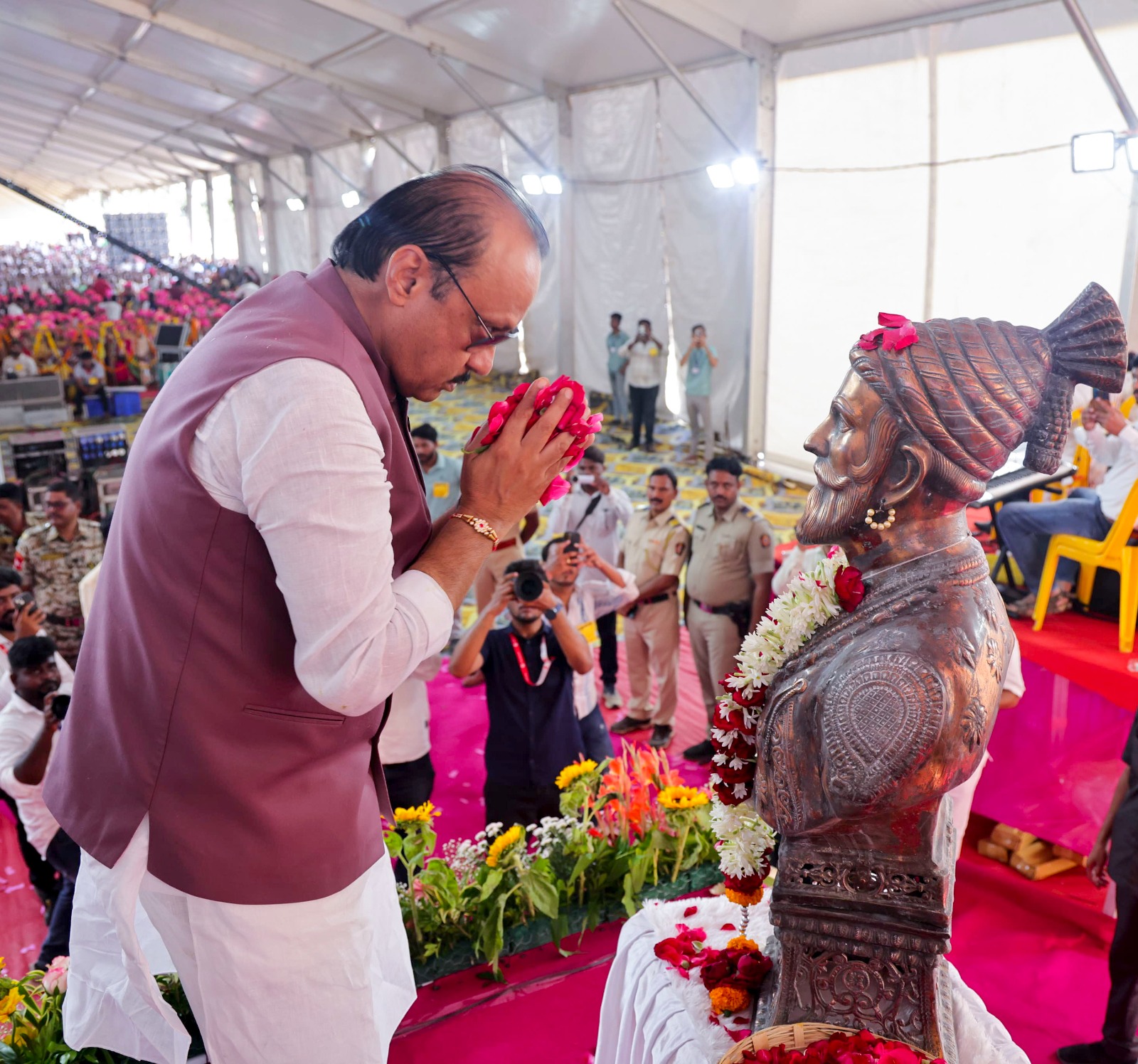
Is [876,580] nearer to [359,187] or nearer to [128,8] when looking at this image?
[128,8]

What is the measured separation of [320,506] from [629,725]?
15.6 ft

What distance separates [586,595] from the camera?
5.23 meters

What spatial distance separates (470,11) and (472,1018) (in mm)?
10947

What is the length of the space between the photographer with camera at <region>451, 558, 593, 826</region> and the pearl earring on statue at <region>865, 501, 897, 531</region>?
246 centimetres

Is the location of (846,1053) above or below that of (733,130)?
below

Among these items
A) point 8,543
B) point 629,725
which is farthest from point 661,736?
point 8,543

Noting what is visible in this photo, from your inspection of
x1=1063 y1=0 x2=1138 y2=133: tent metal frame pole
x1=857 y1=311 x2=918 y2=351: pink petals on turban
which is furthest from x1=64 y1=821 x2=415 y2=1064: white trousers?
x1=1063 y1=0 x2=1138 y2=133: tent metal frame pole

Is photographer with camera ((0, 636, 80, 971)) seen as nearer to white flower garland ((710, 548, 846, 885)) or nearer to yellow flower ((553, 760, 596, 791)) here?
yellow flower ((553, 760, 596, 791))

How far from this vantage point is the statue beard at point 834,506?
1.62 m

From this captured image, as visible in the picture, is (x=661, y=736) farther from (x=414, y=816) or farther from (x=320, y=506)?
(x=320, y=506)

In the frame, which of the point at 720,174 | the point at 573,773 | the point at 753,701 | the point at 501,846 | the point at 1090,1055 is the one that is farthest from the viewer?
the point at 720,174

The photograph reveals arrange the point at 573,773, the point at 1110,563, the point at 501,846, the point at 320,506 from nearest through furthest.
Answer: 1. the point at 320,506
2. the point at 501,846
3. the point at 573,773
4. the point at 1110,563

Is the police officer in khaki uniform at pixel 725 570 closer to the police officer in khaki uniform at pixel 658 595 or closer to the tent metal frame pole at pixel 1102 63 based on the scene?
the police officer in khaki uniform at pixel 658 595

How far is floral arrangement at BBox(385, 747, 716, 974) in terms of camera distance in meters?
2.98
